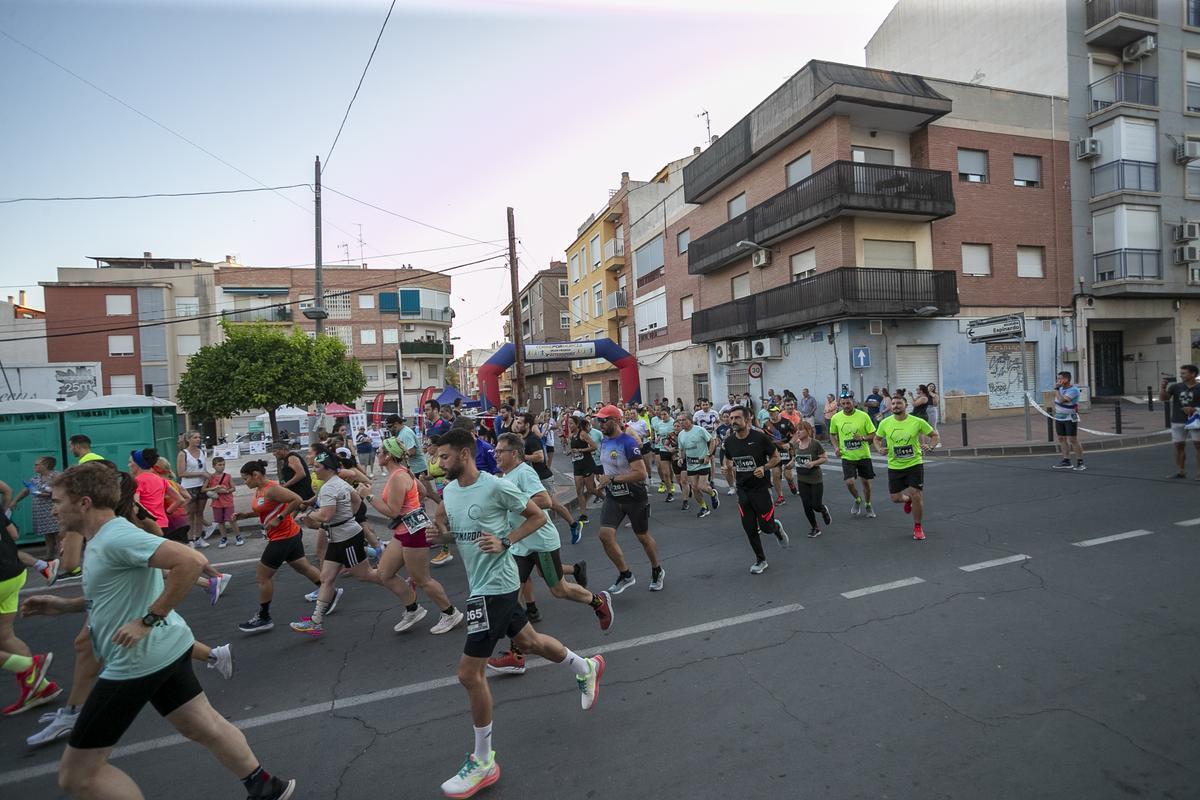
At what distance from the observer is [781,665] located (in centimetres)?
405

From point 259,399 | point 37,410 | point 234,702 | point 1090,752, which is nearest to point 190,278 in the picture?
point 259,399

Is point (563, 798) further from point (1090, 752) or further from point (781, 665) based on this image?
point (1090, 752)

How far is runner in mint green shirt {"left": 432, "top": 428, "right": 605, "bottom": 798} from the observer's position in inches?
119

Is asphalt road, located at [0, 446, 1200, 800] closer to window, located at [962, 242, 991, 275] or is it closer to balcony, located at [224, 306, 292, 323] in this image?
window, located at [962, 242, 991, 275]

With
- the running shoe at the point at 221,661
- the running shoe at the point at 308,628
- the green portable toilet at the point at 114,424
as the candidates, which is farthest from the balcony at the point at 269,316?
the running shoe at the point at 221,661

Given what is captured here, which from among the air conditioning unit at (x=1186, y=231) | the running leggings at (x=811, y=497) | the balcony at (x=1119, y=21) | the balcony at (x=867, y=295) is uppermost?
the balcony at (x=1119, y=21)

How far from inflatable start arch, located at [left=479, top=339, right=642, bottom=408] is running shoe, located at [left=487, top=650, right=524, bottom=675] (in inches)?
696

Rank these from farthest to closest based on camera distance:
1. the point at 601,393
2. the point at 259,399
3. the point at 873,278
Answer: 1. the point at 601,393
2. the point at 259,399
3. the point at 873,278

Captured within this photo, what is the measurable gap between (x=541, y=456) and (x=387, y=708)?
4148mm

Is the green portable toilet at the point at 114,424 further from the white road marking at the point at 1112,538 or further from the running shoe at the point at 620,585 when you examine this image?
the white road marking at the point at 1112,538

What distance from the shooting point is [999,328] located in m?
14.0

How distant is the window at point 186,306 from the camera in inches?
1667

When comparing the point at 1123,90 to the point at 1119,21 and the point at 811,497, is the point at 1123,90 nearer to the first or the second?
the point at 1119,21

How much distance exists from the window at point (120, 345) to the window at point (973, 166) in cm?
4770
